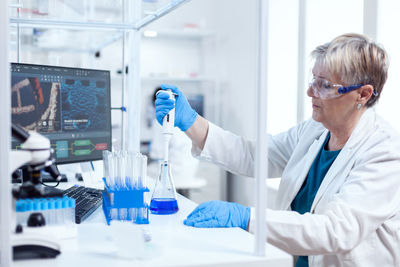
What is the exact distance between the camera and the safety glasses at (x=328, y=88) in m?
1.58

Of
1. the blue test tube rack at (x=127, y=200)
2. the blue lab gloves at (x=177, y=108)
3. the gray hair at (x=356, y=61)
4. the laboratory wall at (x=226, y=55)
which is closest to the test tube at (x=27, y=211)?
the blue test tube rack at (x=127, y=200)

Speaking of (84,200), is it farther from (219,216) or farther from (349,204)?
(349,204)

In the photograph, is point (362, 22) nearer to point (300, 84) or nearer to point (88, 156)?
point (300, 84)

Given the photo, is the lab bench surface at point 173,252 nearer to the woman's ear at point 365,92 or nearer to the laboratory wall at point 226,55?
the woman's ear at point 365,92

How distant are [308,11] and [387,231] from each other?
2057mm

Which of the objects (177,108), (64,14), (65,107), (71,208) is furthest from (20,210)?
(64,14)

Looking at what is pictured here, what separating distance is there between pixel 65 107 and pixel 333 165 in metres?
0.98

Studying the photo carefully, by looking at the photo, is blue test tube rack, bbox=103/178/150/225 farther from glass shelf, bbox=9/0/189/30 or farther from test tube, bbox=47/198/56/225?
glass shelf, bbox=9/0/189/30

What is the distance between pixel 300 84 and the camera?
Result: 3227mm

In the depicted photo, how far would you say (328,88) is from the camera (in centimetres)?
160

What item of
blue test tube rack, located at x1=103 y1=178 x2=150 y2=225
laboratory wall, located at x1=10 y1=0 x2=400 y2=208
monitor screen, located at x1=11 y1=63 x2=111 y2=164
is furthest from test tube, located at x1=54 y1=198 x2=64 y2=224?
laboratory wall, located at x1=10 y1=0 x2=400 y2=208

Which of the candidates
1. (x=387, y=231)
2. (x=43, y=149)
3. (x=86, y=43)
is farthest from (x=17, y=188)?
(x=86, y=43)

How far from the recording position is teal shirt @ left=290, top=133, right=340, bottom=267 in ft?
5.44

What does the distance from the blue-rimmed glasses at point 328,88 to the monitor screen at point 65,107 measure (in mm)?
795
